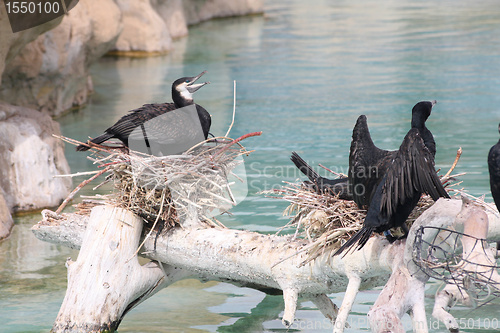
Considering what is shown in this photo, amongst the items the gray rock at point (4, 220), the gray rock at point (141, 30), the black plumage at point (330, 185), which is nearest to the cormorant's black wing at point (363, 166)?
the black plumage at point (330, 185)

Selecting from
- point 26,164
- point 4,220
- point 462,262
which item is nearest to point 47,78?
point 26,164

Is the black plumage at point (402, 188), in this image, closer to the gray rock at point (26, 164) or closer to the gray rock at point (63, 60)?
the gray rock at point (26, 164)

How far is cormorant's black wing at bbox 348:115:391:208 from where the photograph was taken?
4.44 metres

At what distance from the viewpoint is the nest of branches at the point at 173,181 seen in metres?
5.06

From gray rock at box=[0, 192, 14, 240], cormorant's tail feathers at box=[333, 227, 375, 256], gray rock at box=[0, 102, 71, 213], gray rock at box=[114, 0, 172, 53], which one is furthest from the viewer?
gray rock at box=[114, 0, 172, 53]

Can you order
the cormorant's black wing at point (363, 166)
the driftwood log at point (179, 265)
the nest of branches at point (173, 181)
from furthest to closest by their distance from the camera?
the nest of branches at point (173, 181) < the driftwood log at point (179, 265) < the cormorant's black wing at point (363, 166)

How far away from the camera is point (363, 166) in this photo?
453cm

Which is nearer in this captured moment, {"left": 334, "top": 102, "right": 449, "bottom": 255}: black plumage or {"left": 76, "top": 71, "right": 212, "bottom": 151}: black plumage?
{"left": 334, "top": 102, "right": 449, "bottom": 255}: black plumage

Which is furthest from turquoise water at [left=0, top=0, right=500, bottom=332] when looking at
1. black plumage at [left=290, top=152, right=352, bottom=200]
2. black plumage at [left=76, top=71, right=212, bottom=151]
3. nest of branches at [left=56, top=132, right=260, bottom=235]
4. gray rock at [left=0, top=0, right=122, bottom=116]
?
black plumage at [left=76, top=71, right=212, bottom=151]

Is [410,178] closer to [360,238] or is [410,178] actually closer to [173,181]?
[360,238]

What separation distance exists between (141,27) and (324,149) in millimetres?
10755

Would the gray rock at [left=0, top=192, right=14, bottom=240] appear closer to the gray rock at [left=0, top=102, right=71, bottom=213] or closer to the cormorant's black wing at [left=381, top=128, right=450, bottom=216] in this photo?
the gray rock at [left=0, top=102, right=71, bottom=213]

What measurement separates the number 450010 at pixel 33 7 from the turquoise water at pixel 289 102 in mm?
2273

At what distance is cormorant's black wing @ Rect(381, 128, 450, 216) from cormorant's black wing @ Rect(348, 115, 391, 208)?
0.29 metres
